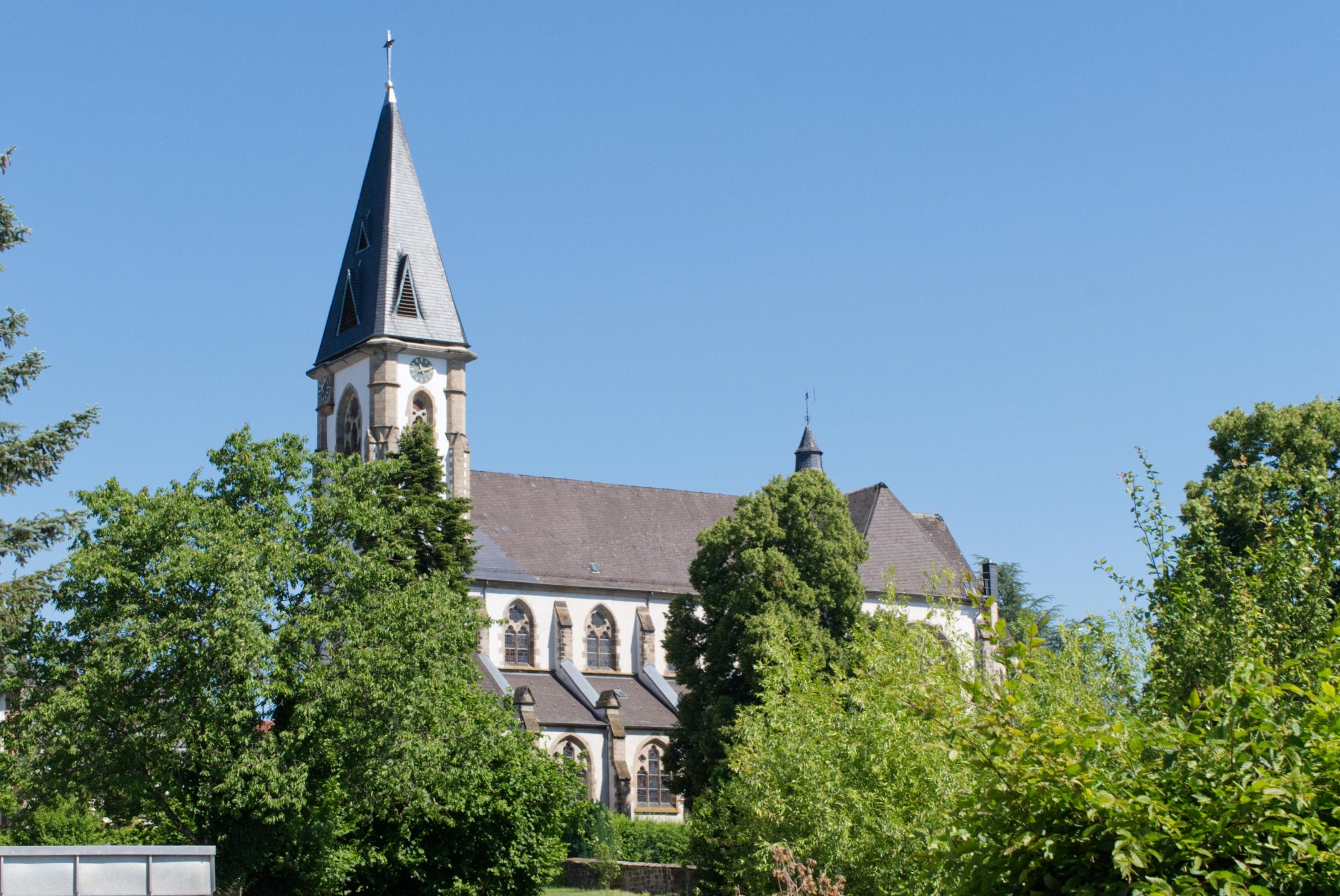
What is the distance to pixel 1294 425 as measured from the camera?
108ft

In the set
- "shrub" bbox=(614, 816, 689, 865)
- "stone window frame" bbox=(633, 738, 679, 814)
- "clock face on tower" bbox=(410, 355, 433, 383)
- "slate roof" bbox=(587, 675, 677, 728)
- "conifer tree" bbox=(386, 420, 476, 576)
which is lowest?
"shrub" bbox=(614, 816, 689, 865)

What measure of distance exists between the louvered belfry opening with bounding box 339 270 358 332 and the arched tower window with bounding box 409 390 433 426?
11.5ft

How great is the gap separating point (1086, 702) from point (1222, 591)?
2465mm

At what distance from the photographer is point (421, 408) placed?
174 ft

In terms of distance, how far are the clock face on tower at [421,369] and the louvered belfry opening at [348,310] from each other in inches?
104

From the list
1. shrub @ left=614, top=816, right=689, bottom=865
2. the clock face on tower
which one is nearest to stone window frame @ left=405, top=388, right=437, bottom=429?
the clock face on tower

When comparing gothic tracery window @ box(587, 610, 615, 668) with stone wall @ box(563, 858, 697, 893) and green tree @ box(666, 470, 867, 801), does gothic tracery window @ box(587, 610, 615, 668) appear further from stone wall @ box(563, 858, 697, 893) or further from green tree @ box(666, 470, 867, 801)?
stone wall @ box(563, 858, 697, 893)

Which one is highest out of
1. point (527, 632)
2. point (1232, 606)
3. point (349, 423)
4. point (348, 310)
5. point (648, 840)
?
point (348, 310)

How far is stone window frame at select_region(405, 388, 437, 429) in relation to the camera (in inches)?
2072

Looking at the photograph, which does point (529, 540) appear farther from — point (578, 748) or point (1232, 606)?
point (1232, 606)

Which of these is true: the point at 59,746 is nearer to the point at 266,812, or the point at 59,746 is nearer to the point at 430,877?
the point at 266,812

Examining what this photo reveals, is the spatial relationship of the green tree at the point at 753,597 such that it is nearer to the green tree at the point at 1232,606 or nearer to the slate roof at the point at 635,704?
the slate roof at the point at 635,704

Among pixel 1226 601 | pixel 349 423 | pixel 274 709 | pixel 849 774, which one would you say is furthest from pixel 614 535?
pixel 1226 601

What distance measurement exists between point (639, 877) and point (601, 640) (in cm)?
1917
